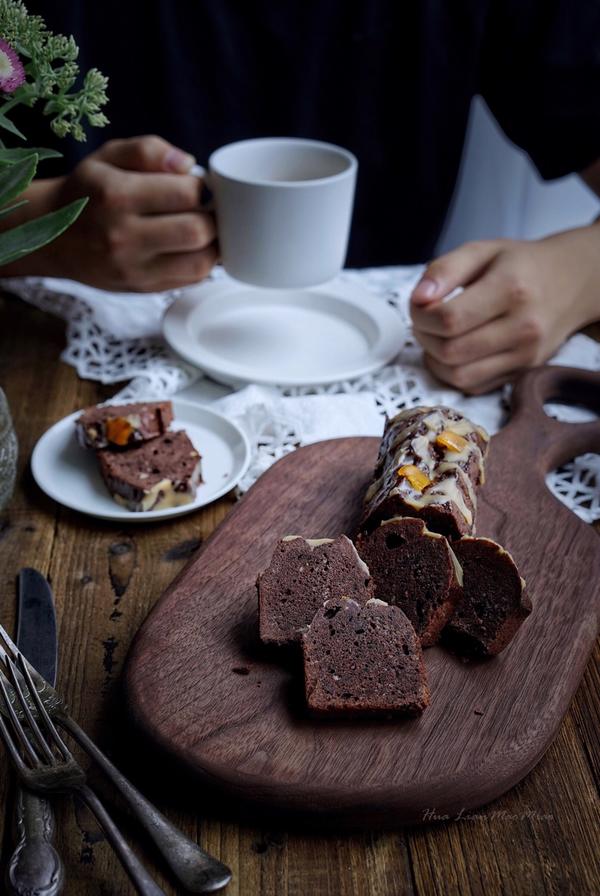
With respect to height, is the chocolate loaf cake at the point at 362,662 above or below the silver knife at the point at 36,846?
above

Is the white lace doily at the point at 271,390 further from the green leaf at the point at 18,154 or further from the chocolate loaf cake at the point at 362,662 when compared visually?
the green leaf at the point at 18,154

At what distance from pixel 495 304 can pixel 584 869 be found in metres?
1.07

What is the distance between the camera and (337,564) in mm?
1115

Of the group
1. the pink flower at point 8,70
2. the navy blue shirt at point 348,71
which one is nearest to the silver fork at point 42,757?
the pink flower at point 8,70

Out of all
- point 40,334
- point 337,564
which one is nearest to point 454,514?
point 337,564

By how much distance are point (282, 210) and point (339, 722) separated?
3.06 feet

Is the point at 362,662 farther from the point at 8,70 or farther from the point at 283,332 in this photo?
the point at 283,332

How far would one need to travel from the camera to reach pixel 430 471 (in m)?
1.25

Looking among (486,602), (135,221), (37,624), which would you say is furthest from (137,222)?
(486,602)

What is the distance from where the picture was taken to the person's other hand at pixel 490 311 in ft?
5.46

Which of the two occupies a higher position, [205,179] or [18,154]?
[18,154]

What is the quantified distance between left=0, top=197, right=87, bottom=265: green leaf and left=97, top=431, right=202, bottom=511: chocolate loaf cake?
384 mm

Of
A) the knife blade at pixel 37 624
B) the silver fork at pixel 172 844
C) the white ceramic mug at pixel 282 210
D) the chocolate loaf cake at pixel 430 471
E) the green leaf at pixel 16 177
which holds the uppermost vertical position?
the green leaf at pixel 16 177

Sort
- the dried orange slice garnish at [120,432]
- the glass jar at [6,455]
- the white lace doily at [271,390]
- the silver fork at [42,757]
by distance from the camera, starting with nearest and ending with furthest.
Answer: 1. the silver fork at [42,757]
2. the glass jar at [6,455]
3. the dried orange slice garnish at [120,432]
4. the white lace doily at [271,390]
